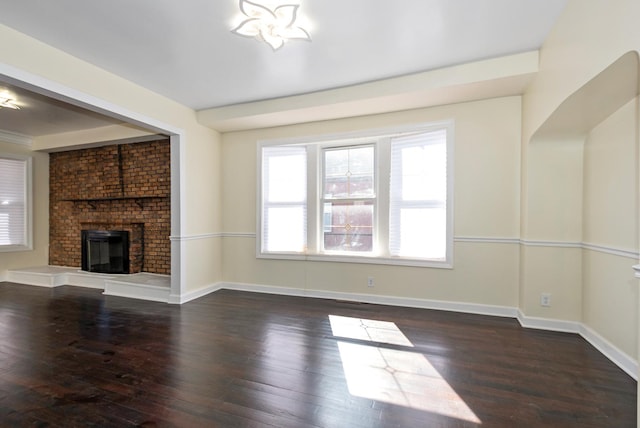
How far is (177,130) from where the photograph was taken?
3.90 m

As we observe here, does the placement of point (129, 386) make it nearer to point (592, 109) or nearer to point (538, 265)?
point (538, 265)

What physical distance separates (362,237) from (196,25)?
3.02 m

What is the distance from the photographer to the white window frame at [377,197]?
3537 mm

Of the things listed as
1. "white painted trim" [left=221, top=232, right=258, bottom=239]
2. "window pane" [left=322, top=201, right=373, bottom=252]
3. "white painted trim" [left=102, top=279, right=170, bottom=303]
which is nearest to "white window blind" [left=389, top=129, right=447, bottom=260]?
"window pane" [left=322, top=201, right=373, bottom=252]

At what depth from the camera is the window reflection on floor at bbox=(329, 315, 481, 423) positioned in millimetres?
1836

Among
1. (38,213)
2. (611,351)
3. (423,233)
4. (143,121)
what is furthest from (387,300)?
(38,213)

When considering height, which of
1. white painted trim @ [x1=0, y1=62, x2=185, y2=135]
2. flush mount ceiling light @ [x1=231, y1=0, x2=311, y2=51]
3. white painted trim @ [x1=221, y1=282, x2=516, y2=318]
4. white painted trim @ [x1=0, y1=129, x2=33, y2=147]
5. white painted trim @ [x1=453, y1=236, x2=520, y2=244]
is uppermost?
flush mount ceiling light @ [x1=231, y1=0, x2=311, y2=51]

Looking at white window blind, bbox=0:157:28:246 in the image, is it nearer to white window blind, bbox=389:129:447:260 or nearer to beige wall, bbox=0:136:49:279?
beige wall, bbox=0:136:49:279

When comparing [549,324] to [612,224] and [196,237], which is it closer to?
[612,224]

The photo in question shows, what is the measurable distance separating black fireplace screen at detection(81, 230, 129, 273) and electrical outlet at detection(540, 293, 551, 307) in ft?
19.8

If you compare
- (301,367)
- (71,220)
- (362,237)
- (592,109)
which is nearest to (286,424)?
(301,367)

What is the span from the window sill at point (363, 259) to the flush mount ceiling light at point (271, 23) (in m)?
2.73

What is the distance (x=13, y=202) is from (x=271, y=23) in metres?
6.42

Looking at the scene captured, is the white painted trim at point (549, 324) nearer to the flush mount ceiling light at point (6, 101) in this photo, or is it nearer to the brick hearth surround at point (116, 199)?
the brick hearth surround at point (116, 199)
